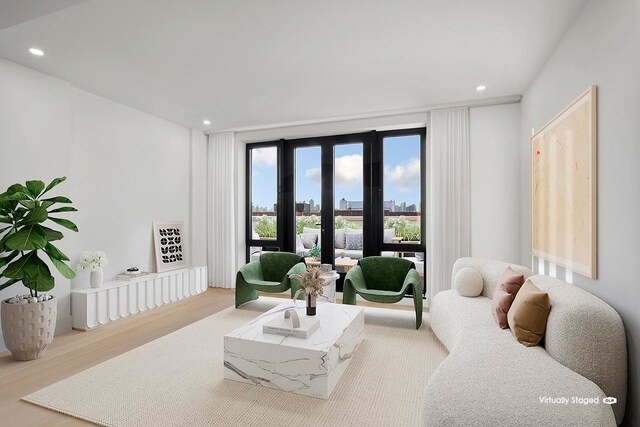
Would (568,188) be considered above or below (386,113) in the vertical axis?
below

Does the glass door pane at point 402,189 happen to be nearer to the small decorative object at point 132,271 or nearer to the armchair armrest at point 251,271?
the armchair armrest at point 251,271

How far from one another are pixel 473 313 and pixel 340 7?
2.79 m

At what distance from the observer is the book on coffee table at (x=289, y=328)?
102 inches

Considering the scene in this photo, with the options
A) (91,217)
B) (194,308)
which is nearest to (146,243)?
(91,217)

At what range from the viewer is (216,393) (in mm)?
2389

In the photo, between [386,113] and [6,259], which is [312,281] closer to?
[6,259]

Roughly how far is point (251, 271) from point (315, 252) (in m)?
1.28

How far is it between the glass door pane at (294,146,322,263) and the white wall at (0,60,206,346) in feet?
6.02

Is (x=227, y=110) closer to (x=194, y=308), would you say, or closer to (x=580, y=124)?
(x=194, y=308)

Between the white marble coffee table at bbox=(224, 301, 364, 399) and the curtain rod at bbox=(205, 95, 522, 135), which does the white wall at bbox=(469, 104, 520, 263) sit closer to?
the curtain rod at bbox=(205, 95, 522, 135)

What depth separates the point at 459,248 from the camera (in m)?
4.48

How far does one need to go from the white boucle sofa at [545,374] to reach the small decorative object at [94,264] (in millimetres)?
3966

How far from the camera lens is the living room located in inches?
80.2

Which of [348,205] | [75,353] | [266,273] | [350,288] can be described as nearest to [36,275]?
[75,353]
